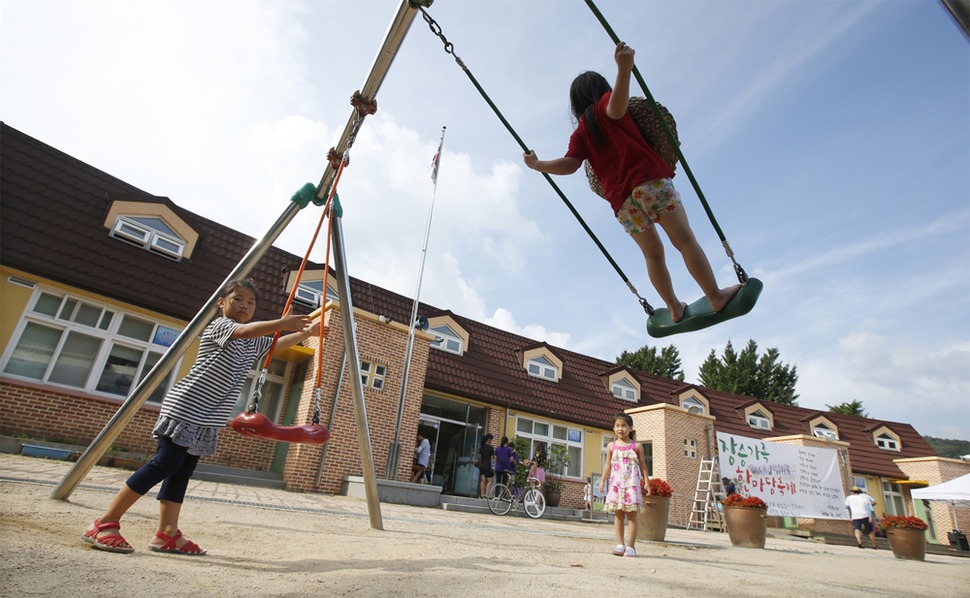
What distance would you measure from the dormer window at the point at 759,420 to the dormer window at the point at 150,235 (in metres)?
24.7

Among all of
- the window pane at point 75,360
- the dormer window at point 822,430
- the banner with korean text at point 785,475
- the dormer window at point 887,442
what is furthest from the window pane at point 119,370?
the dormer window at point 887,442

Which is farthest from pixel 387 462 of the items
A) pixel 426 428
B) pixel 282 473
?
pixel 426 428

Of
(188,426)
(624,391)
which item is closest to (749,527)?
(188,426)

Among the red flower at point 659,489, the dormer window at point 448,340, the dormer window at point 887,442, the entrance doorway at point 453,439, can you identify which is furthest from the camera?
the dormer window at point 887,442

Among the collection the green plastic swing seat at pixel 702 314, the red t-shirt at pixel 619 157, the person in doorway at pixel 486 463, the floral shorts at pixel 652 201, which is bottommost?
the person in doorway at pixel 486 463

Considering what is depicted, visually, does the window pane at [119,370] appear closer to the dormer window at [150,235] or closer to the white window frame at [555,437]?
the dormer window at [150,235]

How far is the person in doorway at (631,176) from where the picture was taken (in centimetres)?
302

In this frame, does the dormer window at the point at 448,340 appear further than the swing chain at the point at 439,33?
Yes

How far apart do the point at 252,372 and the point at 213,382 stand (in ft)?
36.7

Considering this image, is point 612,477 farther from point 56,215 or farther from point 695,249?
point 56,215

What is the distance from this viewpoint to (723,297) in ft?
10.3

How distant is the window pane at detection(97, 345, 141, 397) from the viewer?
1167cm

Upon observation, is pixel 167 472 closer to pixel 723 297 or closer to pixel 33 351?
pixel 723 297

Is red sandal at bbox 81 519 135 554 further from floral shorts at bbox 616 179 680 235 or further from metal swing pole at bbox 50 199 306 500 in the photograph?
floral shorts at bbox 616 179 680 235
